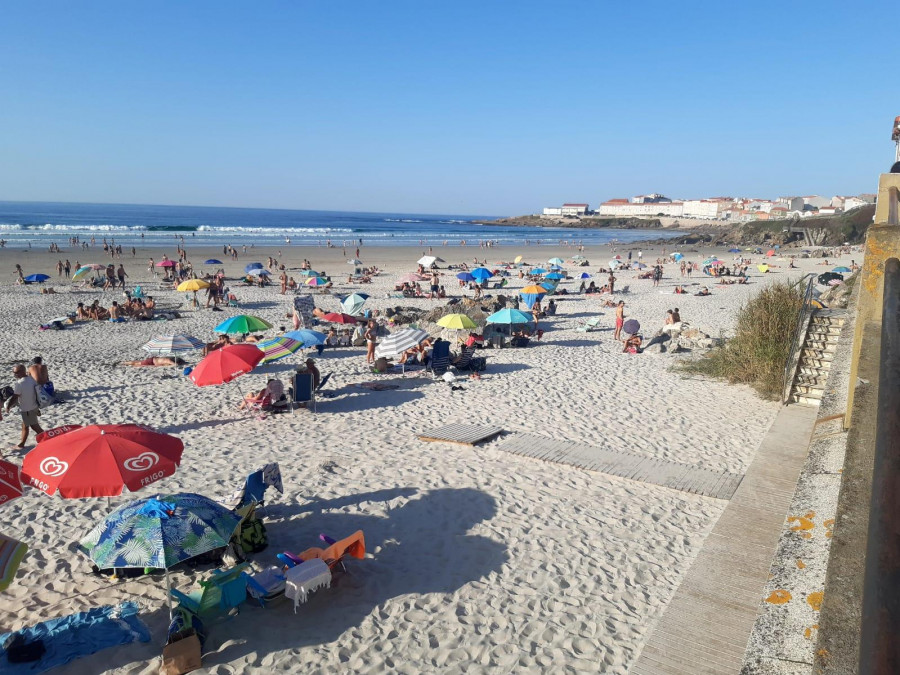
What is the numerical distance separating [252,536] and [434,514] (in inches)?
74.1

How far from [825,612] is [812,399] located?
8422mm

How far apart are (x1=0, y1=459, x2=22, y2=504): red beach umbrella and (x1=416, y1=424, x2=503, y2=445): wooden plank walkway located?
5021 millimetres

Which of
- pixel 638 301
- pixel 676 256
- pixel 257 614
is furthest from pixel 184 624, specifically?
pixel 676 256

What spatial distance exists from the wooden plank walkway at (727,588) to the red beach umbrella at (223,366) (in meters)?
6.62

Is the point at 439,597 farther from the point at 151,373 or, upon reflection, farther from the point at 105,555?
the point at 151,373

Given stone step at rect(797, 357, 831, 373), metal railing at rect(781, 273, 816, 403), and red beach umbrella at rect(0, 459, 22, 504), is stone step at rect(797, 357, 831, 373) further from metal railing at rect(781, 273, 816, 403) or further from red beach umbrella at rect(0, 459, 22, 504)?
red beach umbrella at rect(0, 459, 22, 504)

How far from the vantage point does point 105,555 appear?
457 centimetres

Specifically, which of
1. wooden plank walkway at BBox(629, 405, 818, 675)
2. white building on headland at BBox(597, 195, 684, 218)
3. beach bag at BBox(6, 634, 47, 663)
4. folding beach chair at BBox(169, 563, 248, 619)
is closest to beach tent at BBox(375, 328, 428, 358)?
wooden plank walkway at BBox(629, 405, 818, 675)

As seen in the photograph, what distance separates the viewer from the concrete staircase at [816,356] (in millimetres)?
9562

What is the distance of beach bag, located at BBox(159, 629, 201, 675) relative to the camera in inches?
163

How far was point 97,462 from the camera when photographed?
203 inches

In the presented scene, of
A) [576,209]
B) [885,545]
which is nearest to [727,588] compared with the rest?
[885,545]

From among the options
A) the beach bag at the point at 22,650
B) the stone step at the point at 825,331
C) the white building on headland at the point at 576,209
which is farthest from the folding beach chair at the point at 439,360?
the white building on headland at the point at 576,209

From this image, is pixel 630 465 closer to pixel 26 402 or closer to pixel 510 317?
pixel 510 317
